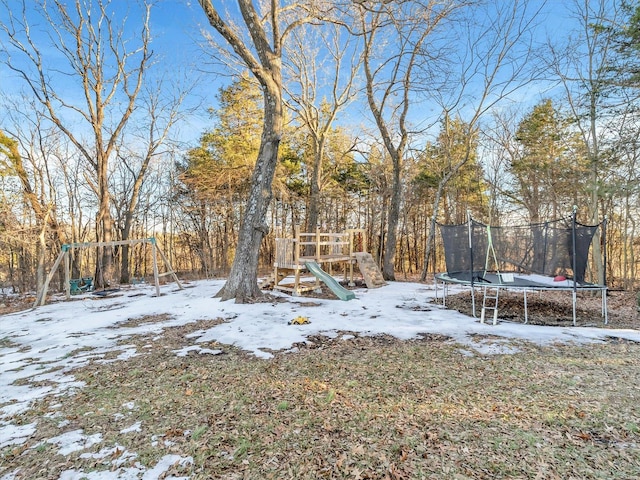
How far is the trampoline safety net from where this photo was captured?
5262 millimetres

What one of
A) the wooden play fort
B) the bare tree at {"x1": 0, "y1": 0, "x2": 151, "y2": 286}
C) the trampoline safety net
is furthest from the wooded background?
the trampoline safety net

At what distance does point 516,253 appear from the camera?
589cm

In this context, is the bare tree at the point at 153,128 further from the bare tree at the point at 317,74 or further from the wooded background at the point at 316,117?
the bare tree at the point at 317,74

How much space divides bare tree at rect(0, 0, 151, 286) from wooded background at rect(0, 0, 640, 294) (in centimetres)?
4

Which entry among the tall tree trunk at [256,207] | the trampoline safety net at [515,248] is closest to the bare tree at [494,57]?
the trampoline safety net at [515,248]

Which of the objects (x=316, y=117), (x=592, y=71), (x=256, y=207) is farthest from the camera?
(x=316, y=117)

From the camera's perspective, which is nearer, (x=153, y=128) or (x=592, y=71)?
(x=592, y=71)

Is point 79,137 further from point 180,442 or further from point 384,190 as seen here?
point 180,442

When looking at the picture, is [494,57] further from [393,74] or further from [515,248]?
[515,248]

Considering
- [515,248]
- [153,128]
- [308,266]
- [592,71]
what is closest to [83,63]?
[153,128]

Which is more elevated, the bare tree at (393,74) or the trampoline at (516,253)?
the bare tree at (393,74)

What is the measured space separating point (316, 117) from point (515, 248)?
8154mm

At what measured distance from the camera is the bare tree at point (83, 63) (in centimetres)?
897

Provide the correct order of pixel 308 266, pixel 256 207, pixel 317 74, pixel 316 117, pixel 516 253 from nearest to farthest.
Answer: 1. pixel 516 253
2. pixel 256 207
3. pixel 308 266
4. pixel 317 74
5. pixel 316 117
